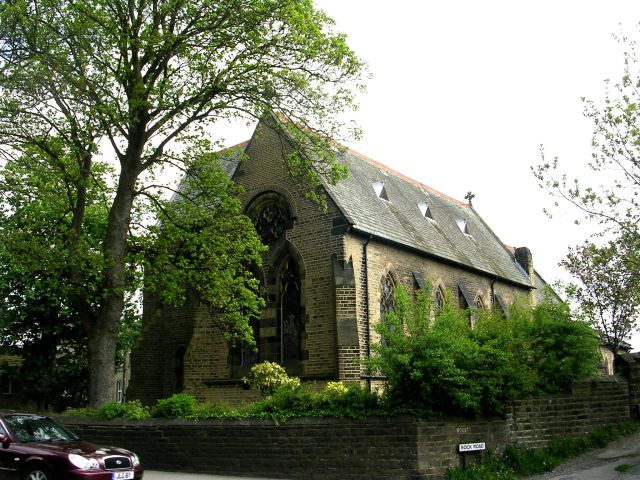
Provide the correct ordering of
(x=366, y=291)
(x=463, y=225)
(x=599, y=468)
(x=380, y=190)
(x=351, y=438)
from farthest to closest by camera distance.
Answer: (x=463, y=225) → (x=380, y=190) → (x=366, y=291) → (x=599, y=468) → (x=351, y=438)

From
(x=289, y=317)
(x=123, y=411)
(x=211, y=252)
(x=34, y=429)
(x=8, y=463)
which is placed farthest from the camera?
(x=289, y=317)

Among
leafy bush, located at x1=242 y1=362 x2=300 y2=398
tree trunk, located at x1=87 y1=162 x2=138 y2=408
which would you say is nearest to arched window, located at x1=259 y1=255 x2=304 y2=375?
leafy bush, located at x1=242 y1=362 x2=300 y2=398

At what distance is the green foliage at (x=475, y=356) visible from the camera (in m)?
11.1

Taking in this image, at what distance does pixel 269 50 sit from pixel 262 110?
5.34 ft

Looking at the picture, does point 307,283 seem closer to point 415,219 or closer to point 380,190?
point 380,190

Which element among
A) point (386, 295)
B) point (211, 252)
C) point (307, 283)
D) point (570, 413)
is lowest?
point (570, 413)

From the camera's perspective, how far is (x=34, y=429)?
10594 millimetres

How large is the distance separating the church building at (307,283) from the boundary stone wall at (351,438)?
13.6 feet

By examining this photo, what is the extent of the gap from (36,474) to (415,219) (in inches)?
767

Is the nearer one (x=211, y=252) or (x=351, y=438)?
(x=351, y=438)

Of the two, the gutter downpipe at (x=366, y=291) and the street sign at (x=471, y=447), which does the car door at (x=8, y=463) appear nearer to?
the street sign at (x=471, y=447)

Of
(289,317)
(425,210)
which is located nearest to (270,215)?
(289,317)

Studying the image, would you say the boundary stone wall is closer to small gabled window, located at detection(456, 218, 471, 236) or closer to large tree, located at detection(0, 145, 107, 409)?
large tree, located at detection(0, 145, 107, 409)

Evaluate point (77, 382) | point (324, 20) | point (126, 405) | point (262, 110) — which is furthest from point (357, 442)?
point (77, 382)
